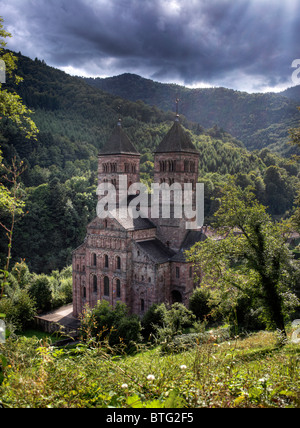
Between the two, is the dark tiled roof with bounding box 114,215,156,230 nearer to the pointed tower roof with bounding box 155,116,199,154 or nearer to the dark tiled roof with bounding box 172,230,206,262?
the dark tiled roof with bounding box 172,230,206,262

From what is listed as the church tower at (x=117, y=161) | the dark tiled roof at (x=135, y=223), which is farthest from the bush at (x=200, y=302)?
the church tower at (x=117, y=161)

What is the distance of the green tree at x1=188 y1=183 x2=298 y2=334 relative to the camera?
16.4 m

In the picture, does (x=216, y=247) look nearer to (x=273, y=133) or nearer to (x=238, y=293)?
(x=238, y=293)

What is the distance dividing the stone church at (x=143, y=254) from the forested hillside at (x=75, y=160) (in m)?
11.0

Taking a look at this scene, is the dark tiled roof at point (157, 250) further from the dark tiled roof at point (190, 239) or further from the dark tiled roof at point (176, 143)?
the dark tiled roof at point (176, 143)

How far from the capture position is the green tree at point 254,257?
1638 cm

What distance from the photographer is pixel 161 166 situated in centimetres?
3478

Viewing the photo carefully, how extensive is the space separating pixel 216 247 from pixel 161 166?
17.6 metres

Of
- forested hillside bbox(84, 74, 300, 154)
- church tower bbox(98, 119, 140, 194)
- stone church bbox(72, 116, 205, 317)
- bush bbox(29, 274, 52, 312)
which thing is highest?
forested hillside bbox(84, 74, 300, 154)

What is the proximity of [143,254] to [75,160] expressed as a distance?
2325 inches

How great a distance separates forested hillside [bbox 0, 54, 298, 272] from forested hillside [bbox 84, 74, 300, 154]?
6.79ft

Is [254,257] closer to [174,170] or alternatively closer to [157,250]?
[157,250]

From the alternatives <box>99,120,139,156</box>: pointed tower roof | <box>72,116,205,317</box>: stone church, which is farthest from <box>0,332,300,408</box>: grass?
<box>99,120,139,156</box>: pointed tower roof
